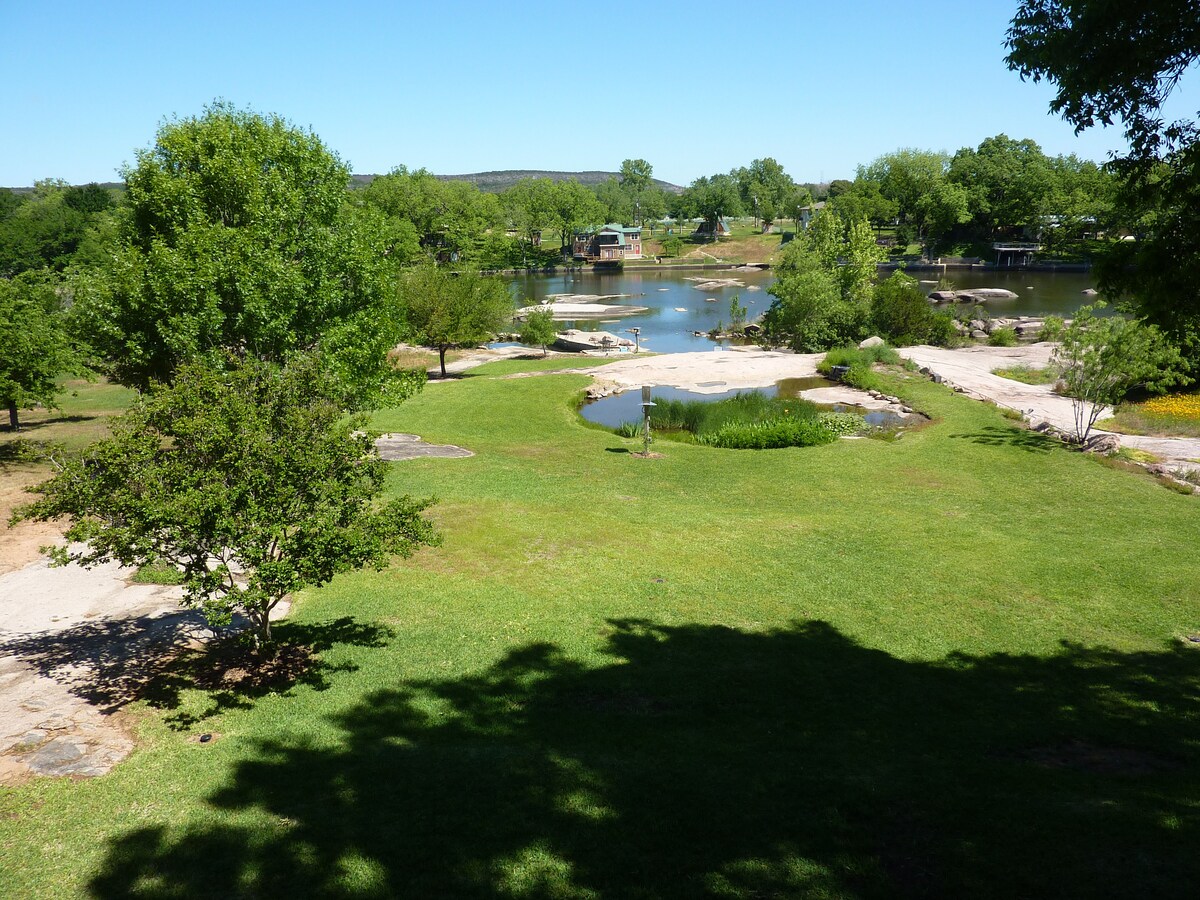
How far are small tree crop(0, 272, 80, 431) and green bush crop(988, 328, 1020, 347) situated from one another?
49936 mm

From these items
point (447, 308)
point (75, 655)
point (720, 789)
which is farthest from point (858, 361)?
point (75, 655)

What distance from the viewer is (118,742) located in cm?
936

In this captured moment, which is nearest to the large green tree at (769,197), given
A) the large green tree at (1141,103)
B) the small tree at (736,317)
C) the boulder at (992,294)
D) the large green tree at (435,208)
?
the large green tree at (435,208)

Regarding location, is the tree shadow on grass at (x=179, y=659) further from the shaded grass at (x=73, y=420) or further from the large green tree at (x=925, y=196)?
the large green tree at (x=925, y=196)

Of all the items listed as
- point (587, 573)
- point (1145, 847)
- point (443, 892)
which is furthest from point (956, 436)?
point (443, 892)

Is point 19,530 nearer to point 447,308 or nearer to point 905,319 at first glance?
point 447,308

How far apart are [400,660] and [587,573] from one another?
15.2 feet

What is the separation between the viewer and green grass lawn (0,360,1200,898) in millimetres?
6953

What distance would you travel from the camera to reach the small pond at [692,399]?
1265 inches

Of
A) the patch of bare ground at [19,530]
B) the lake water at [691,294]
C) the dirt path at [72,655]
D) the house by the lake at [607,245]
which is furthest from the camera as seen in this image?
the house by the lake at [607,245]

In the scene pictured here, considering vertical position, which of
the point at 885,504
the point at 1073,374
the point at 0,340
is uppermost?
the point at 0,340

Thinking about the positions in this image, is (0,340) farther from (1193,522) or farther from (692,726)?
(1193,522)

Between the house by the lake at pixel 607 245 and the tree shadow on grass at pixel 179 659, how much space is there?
12610cm

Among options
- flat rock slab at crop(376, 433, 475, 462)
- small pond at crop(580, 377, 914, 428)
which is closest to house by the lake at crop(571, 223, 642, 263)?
small pond at crop(580, 377, 914, 428)
